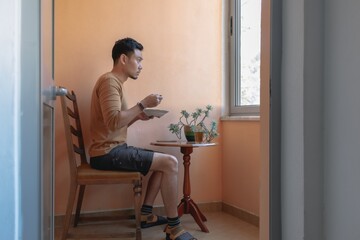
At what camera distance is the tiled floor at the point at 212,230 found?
7.25 ft

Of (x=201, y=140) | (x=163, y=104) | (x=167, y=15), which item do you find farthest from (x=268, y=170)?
(x=167, y=15)

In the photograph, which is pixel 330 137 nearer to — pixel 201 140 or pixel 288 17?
pixel 288 17

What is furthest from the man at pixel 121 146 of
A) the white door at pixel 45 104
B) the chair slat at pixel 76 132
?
the white door at pixel 45 104

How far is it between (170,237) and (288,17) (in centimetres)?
158

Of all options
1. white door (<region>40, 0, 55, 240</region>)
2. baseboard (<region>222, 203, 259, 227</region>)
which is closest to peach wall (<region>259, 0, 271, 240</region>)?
white door (<region>40, 0, 55, 240</region>)

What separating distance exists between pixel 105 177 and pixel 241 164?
108 cm

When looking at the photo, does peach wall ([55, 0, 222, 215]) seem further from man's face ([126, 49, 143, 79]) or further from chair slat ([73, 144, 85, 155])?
man's face ([126, 49, 143, 79])

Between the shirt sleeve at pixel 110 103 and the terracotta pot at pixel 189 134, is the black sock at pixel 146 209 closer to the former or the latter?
the terracotta pot at pixel 189 134

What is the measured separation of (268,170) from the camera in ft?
3.01

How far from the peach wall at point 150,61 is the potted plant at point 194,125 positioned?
77mm

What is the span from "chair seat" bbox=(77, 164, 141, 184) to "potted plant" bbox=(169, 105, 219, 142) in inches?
21.5

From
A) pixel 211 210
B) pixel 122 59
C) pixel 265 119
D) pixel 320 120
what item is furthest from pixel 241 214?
pixel 320 120

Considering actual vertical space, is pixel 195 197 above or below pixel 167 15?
below

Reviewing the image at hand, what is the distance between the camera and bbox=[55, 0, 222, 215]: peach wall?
2.44 metres
